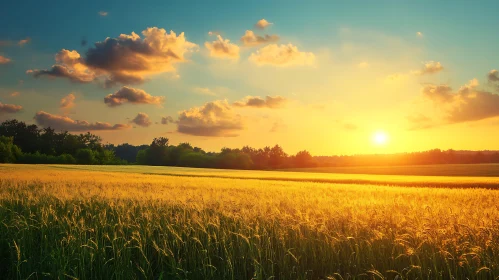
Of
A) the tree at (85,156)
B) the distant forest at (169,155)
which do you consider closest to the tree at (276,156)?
the distant forest at (169,155)

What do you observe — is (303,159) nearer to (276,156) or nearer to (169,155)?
(276,156)

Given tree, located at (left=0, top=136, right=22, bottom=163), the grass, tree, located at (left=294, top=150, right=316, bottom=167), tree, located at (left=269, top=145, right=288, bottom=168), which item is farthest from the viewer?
tree, located at (left=269, top=145, right=288, bottom=168)

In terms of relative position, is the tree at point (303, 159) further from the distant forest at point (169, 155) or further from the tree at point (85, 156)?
the tree at point (85, 156)

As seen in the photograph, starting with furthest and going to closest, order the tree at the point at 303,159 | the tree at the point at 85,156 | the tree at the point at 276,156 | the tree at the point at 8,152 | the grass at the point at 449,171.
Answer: the tree at the point at 276,156
the tree at the point at 303,159
the tree at the point at 85,156
the tree at the point at 8,152
the grass at the point at 449,171

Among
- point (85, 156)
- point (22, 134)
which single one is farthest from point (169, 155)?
point (22, 134)

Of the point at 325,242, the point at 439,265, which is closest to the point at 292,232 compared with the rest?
the point at 325,242

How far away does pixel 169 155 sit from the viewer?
123 metres

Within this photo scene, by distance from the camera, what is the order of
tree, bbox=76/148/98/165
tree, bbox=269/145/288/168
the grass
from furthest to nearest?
tree, bbox=269/145/288/168
tree, bbox=76/148/98/165
the grass

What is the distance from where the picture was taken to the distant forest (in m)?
88.7

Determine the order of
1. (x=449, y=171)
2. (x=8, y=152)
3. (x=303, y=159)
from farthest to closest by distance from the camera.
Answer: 1. (x=303, y=159)
2. (x=8, y=152)
3. (x=449, y=171)

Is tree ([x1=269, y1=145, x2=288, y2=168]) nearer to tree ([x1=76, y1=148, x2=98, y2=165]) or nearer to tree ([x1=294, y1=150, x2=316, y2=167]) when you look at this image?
tree ([x1=294, y1=150, x2=316, y2=167])

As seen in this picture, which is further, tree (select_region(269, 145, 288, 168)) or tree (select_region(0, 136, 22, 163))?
tree (select_region(269, 145, 288, 168))

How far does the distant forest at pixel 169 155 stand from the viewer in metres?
88.7

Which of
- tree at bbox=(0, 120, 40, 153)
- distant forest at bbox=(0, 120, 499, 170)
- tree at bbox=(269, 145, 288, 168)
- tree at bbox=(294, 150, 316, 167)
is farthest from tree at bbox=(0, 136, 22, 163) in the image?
tree at bbox=(294, 150, 316, 167)
